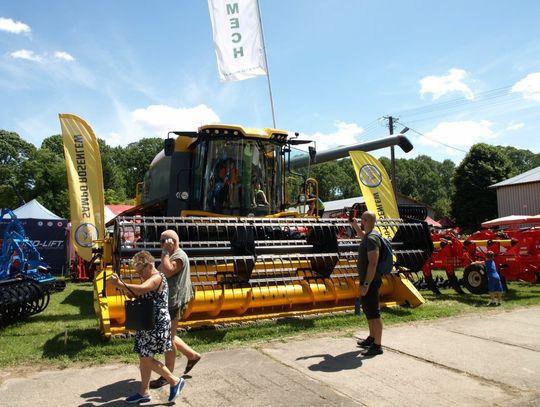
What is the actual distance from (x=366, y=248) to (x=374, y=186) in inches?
204

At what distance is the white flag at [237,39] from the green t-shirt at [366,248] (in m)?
8.95

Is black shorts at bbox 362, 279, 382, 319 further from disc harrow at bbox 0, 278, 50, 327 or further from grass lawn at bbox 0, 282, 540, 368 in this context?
disc harrow at bbox 0, 278, 50, 327

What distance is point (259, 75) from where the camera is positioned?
13211 millimetres

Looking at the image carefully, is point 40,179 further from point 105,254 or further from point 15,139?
point 105,254

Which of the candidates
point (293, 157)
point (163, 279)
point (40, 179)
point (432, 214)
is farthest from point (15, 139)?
Result: point (163, 279)

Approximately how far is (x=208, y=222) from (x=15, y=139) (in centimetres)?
6252

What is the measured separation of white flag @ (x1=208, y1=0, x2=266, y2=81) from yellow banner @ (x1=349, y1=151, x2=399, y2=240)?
444 cm

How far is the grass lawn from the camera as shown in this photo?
5254 millimetres

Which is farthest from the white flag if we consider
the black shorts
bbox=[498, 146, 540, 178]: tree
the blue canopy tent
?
bbox=[498, 146, 540, 178]: tree

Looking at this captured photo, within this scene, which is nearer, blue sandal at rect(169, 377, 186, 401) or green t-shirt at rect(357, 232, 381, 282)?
blue sandal at rect(169, 377, 186, 401)

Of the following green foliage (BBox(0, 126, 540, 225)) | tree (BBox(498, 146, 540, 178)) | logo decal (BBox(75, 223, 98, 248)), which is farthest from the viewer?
tree (BBox(498, 146, 540, 178))

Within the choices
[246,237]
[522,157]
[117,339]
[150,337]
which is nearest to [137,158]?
[246,237]

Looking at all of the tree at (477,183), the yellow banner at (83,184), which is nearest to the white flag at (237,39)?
the yellow banner at (83,184)

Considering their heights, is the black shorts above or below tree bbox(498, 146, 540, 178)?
below
